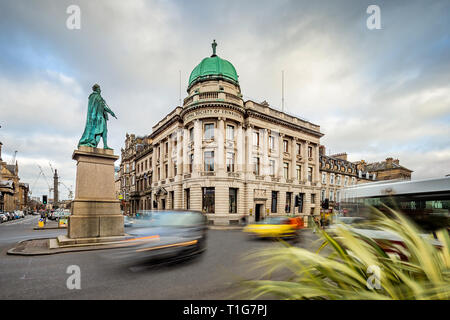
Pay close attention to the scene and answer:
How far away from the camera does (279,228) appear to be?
42.0 feet

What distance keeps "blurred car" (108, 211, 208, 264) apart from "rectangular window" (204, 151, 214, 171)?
1949cm

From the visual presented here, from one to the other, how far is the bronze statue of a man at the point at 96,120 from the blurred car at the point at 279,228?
32.9ft

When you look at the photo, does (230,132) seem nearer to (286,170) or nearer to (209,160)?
(209,160)

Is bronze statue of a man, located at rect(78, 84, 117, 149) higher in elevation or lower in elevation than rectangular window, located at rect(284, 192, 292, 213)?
higher

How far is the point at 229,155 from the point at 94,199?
63.2ft

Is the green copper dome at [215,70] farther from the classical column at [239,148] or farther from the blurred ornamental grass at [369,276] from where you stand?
the blurred ornamental grass at [369,276]

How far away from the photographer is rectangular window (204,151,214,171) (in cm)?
2840

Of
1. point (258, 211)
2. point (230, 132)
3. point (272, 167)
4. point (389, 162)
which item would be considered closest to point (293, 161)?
point (272, 167)

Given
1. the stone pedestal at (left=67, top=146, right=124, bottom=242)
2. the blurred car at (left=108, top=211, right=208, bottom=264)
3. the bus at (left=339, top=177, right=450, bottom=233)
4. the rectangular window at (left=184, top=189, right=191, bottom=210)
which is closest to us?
the bus at (left=339, top=177, right=450, bottom=233)

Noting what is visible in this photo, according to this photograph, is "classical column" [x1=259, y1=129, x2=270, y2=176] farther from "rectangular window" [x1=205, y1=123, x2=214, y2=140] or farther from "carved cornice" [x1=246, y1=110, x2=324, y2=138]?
"rectangular window" [x1=205, y1=123, x2=214, y2=140]

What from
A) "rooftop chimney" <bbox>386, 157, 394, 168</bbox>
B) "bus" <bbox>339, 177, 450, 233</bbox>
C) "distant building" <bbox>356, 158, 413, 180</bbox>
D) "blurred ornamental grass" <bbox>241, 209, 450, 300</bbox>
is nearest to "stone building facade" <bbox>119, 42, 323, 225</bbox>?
"bus" <bbox>339, 177, 450, 233</bbox>

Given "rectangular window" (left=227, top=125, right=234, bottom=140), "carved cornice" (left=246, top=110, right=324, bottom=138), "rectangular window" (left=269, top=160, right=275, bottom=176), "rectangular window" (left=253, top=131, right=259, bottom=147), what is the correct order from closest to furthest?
1. "rectangular window" (left=227, top=125, right=234, bottom=140)
2. "carved cornice" (left=246, top=110, right=324, bottom=138)
3. "rectangular window" (left=253, top=131, right=259, bottom=147)
4. "rectangular window" (left=269, top=160, right=275, bottom=176)
